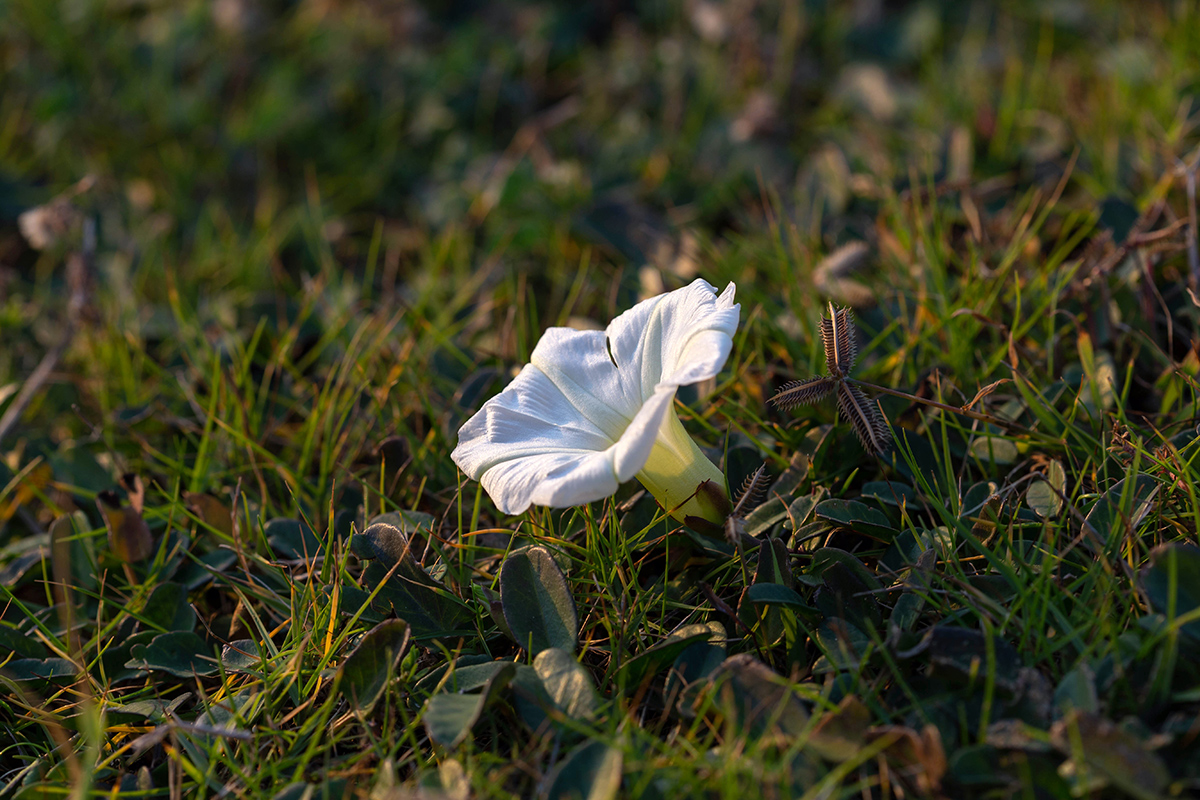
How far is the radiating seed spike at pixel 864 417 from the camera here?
1.68m

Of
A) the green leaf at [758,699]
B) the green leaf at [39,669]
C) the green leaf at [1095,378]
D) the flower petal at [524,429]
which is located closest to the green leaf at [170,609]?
the green leaf at [39,669]

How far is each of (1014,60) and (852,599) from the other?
8.26 ft

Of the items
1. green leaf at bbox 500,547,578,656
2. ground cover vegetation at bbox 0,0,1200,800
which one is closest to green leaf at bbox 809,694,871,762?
ground cover vegetation at bbox 0,0,1200,800

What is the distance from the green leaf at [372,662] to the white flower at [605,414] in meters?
0.30

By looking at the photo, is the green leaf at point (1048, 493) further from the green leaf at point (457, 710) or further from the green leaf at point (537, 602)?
the green leaf at point (457, 710)

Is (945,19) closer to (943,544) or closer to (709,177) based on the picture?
(709,177)

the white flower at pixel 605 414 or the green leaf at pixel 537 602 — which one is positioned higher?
the white flower at pixel 605 414

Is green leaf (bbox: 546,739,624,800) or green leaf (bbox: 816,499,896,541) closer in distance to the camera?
green leaf (bbox: 546,739,624,800)

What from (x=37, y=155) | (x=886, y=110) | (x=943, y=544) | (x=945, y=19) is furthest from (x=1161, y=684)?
(x=37, y=155)

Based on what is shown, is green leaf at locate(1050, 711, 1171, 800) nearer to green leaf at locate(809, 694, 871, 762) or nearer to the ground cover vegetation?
the ground cover vegetation

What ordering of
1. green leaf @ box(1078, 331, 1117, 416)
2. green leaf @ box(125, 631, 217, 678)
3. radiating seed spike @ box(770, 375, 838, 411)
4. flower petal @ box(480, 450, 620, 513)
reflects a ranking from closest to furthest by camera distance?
flower petal @ box(480, 450, 620, 513), radiating seed spike @ box(770, 375, 838, 411), green leaf @ box(125, 631, 217, 678), green leaf @ box(1078, 331, 1117, 416)

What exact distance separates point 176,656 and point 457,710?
71cm

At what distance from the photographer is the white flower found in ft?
4.88

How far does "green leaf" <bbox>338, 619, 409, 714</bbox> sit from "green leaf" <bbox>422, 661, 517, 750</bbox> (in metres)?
0.15
